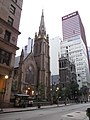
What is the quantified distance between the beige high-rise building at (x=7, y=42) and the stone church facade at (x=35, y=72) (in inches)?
837

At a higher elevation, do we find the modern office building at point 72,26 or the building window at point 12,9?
the modern office building at point 72,26

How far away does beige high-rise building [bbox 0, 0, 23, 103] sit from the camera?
86.0 feet

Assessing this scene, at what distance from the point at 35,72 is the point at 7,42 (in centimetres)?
3619

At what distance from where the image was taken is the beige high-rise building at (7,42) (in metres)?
26.2

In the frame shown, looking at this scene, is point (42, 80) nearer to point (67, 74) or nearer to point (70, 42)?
point (67, 74)

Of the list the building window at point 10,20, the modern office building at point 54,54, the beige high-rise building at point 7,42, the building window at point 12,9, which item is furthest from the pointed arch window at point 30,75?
the modern office building at point 54,54

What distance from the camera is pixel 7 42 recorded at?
27125mm

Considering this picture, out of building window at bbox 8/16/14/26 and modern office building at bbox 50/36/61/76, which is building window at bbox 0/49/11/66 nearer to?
building window at bbox 8/16/14/26

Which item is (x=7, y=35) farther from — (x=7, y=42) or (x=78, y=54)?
(x=78, y=54)

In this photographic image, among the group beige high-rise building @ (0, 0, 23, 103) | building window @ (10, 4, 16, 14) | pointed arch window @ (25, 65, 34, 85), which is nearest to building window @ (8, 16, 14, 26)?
beige high-rise building @ (0, 0, 23, 103)

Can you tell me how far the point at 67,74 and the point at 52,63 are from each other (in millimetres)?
47585

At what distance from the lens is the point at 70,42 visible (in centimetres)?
13400

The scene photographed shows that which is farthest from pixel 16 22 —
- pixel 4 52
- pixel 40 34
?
pixel 40 34

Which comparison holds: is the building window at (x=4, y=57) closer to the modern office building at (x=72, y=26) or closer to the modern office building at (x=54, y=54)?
the modern office building at (x=54, y=54)
